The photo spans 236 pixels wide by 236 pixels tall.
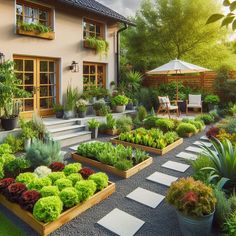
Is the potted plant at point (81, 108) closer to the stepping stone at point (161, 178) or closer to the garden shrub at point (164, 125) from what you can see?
the garden shrub at point (164, 125)

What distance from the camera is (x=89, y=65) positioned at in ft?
31.7

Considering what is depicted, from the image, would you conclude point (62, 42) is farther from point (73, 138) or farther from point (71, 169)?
point (71, 169)

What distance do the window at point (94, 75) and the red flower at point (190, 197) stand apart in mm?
7477

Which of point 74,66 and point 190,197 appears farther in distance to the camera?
point 74,66

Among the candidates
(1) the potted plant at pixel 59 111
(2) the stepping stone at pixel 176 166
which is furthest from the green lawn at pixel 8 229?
(1) the potted plant at pixel 59 111

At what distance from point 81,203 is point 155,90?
9.42 m

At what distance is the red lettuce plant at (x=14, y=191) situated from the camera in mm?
3105

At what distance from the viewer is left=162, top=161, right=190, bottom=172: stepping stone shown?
458 cm

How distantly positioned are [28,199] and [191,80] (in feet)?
35.6

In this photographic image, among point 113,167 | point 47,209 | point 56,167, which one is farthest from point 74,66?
point 47,209

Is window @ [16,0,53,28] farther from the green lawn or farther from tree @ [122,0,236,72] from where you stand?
tree @ [122,0,236,72]

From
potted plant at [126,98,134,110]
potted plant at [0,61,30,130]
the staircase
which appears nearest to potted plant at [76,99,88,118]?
the staircase

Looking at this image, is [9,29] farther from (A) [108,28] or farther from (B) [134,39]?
(B) [134,39]

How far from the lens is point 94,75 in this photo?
9.95 metres
